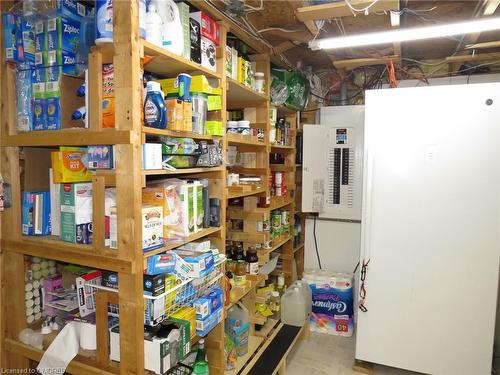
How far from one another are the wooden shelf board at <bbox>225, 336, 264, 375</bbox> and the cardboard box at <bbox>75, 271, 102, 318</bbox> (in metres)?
0.90

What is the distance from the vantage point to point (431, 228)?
86.6 inches

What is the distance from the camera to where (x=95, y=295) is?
1.40 metres

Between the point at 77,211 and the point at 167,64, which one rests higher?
the point at 167,64

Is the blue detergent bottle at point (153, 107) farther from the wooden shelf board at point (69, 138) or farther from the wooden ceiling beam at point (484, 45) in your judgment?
the wooden ceiling beam at point (484, 45)

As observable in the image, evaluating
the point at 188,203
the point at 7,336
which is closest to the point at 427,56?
the point at 188,203

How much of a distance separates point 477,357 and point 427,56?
2424 mm

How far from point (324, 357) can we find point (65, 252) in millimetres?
2112

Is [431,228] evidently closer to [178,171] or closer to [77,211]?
[178,171]

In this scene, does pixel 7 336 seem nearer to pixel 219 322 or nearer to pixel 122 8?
pixel 219 322

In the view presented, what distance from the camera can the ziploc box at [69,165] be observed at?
1412 millimetres

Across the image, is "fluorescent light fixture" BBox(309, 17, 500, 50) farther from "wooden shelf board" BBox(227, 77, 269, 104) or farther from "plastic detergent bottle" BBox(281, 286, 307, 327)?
"plastic detergent bottle" BBox(281, 286, 307, 327)

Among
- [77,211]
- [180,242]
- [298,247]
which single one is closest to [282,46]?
[180,242]

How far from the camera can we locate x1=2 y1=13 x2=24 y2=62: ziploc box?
1.47m

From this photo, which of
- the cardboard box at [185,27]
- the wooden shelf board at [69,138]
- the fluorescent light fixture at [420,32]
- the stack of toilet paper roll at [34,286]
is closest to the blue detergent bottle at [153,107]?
the wooden shelf board at [69,138]
